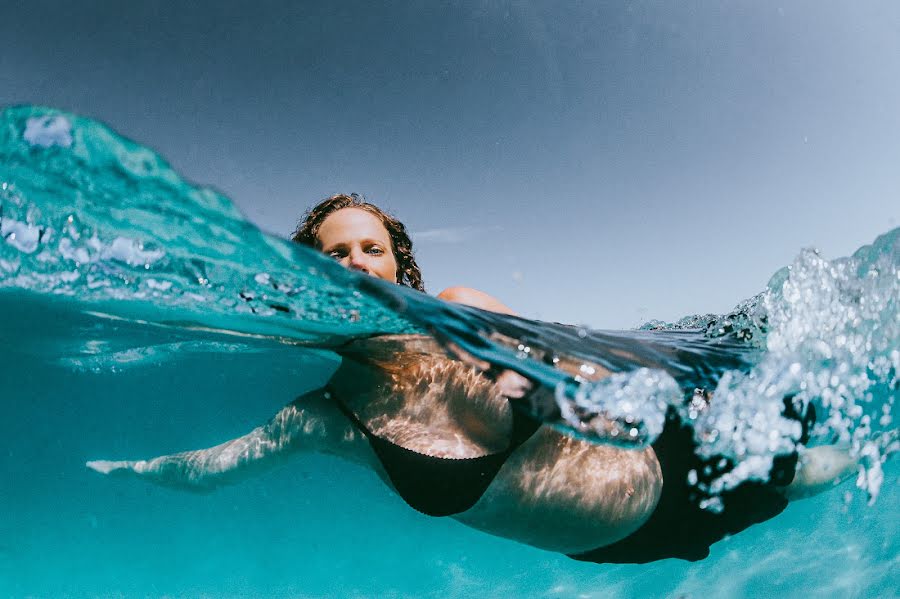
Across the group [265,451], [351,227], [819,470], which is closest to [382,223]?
[351,227]

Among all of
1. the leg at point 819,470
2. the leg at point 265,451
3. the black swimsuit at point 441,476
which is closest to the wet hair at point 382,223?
the leg at point 265,451

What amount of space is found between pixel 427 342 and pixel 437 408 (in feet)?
4.60

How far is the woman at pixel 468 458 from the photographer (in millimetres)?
3426

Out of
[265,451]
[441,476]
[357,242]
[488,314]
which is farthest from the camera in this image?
[488,314]

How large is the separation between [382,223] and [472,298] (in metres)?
1.14

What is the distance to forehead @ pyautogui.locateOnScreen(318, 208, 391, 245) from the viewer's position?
452 cm

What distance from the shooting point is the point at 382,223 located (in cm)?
480

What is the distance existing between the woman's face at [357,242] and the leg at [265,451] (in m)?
1.22

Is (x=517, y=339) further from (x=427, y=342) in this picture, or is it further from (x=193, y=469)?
(x=193, y=469)

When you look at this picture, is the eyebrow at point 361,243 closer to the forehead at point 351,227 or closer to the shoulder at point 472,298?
the forehead at point 351,227

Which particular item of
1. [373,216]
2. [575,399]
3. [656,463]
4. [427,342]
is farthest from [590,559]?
[373,216]

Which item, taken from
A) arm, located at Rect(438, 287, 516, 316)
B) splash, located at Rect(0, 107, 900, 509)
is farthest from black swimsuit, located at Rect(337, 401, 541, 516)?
arm, located at Rect(438, 287, 516, 316)

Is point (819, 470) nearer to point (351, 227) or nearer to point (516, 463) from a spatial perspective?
point (516, 463)

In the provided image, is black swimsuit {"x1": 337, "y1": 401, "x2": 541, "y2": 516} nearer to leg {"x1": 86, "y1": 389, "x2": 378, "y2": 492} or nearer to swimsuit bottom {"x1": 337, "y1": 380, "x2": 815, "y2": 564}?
swimsuit bottom {"x1": 337, "y1": 380, "x2": 815, "y2": 564}
